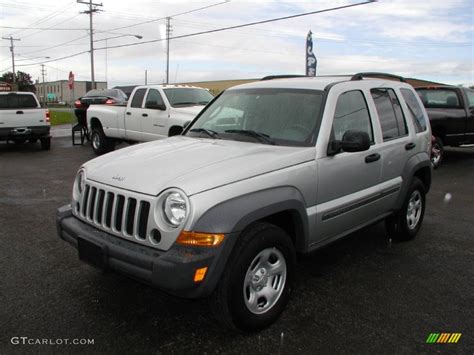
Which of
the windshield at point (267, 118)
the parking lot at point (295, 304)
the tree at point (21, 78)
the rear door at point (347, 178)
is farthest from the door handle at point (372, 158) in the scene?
the tree at point (21, 78)

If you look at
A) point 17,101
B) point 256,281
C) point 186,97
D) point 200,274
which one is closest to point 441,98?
point 186,97

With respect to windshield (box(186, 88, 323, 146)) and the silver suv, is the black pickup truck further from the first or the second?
windshield (box(186, 88, 323, 146))

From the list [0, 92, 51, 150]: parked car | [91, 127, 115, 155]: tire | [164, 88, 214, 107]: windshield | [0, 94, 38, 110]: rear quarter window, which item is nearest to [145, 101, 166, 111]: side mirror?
[164, 88, 214, 107]: windshield

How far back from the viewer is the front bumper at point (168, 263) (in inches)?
103

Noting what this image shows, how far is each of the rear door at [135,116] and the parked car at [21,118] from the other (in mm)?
3392

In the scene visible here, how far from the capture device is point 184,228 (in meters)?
2.68

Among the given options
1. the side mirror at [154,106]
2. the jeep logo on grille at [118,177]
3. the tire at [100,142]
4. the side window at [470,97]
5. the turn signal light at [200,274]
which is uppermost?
the side window at [470,97]

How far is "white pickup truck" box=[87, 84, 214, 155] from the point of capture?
395 inches

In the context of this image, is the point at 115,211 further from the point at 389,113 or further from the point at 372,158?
the point at 389,113

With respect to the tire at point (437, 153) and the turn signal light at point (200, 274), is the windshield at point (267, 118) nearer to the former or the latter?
the turn signal light at point (200, 274)

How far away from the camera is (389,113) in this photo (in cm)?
458

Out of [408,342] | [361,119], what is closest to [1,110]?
[361,119]

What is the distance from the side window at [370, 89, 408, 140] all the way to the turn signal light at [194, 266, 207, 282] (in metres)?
2.58

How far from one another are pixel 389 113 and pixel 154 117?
6921 mm
